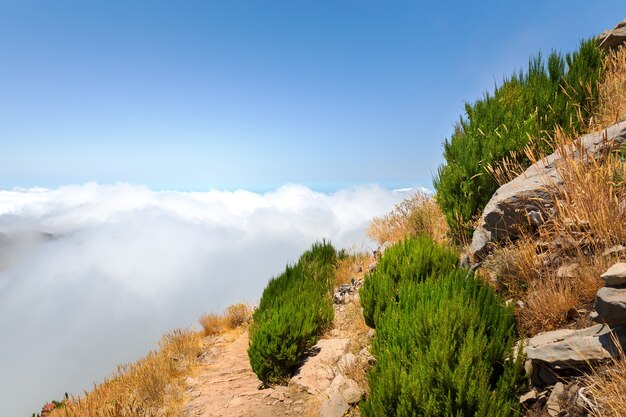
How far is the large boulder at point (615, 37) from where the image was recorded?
9312 millimetres

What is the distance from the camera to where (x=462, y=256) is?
6504 millimetres

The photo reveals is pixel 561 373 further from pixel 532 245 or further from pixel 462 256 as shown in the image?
pixel 462 256

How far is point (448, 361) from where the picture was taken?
126 inches

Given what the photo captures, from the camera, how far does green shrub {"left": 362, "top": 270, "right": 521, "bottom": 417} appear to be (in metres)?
2.98

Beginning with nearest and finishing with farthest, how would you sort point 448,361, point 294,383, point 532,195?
point 448,361 < point 532,195 < point 294,383

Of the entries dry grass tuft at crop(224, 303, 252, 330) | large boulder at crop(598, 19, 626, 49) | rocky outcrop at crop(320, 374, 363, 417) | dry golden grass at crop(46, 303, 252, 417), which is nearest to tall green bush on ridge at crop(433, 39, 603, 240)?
large boulder at crop(598, 19, 626, 49)

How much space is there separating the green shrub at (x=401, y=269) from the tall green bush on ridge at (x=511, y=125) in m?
1.28

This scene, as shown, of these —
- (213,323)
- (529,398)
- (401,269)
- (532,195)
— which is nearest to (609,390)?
(529,398)

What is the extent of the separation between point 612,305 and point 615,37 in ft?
33.8

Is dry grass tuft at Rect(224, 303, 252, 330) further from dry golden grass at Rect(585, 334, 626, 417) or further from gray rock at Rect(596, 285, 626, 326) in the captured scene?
gray rock at Rect(596, 285, 626, 326)

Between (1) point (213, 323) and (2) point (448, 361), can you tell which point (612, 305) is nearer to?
(2) point (448, 361)

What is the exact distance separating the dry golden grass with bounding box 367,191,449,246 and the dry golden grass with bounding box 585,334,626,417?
5.27 meters

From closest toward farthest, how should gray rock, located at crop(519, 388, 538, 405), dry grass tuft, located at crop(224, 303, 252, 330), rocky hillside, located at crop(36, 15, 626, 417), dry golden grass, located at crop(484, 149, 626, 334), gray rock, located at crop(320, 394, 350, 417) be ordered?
rocky hillside, located at crop(36, 15, 626, 417) < gray rock, located at crop(519, 388, 538, 405) < dry golden grass, located at crop(484, 149, 626, 334) < gray rock, located at crop(320, 394, 350, 417) < dry grass tuft, located at crop(224, 303, 252, 330)

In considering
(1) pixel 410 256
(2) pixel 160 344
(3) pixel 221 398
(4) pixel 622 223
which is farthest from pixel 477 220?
(2) pixel 160 344
